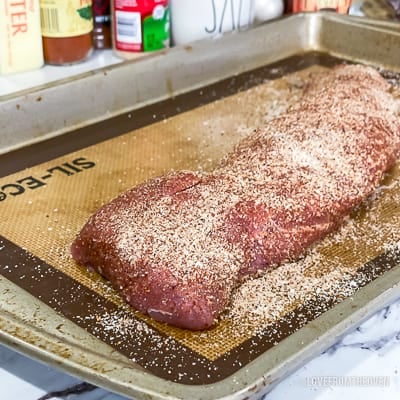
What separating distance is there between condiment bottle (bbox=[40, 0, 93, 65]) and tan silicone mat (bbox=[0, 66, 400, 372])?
29 cm

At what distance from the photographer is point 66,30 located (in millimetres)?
1442

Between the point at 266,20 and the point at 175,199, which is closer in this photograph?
the point at 175,199

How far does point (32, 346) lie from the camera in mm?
732

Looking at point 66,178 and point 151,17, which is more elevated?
point 151,17

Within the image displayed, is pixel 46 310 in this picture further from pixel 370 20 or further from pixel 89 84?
pixel 370 20

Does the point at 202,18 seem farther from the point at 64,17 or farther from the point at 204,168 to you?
the point at 204,168

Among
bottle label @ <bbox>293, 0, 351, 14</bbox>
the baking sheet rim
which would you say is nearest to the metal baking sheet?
the baking sheet rim

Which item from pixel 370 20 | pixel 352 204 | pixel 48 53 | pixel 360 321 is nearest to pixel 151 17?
pixel 48 53

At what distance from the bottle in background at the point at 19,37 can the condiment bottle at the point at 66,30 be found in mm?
17

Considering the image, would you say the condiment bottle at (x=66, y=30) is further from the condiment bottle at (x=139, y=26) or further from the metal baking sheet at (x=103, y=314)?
the metal baking sheet at (x=103, y=314)

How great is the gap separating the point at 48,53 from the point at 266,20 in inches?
19.3

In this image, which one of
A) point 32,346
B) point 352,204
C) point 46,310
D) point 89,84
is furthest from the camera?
point 89,84

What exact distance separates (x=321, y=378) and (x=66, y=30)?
902 mm

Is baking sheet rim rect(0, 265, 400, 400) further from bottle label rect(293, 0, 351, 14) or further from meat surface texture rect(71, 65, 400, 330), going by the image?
bottle label rect(293, 0, 351, 14)
